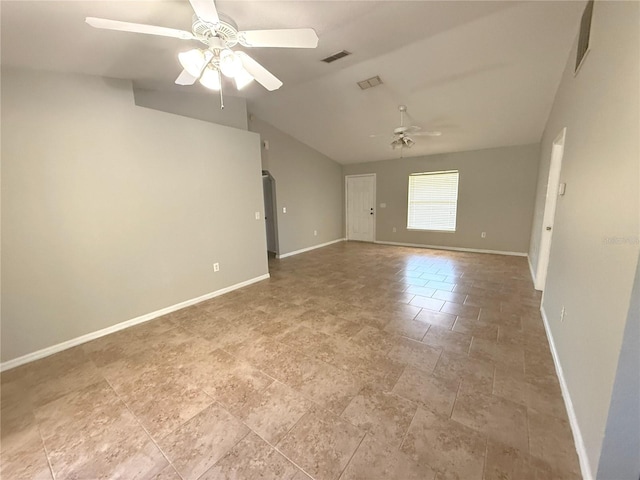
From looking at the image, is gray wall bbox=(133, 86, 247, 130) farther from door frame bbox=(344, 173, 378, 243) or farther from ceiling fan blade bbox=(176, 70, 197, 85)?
door frame bbox=(344, 173, 378, 243)

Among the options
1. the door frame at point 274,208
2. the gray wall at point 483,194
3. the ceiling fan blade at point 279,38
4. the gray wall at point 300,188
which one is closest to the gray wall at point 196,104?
the gray wall at point 300,188

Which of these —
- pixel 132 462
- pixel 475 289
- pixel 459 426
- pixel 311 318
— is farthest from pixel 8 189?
pixel 475 289

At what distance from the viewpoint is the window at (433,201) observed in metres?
6.24

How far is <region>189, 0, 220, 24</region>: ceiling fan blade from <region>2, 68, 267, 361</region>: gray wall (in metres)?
1.83

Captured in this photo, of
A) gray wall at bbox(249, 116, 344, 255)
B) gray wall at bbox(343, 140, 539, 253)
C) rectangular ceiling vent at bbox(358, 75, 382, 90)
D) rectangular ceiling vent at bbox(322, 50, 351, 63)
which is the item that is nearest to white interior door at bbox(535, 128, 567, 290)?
rectangular ceiling vent at bbox(358, 75, 382, 90)

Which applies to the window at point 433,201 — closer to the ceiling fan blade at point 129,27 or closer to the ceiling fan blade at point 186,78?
the ceiling fan blade at point 186,78

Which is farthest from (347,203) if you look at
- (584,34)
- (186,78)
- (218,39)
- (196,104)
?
(218,39)

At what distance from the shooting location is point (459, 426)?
152 cm

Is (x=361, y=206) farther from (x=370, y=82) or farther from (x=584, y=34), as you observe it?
(x=584, y=34)

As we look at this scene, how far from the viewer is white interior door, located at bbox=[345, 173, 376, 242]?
287 inches

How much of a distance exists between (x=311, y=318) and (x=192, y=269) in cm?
173

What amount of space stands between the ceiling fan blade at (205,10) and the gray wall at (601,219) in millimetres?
1990

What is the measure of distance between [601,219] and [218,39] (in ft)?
8.24

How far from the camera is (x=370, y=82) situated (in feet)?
11.5
